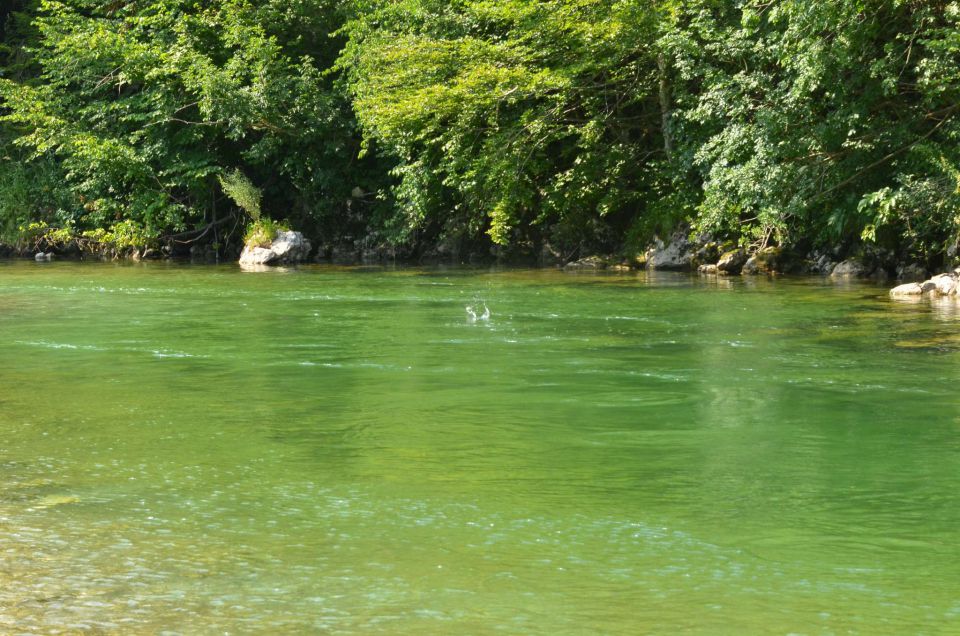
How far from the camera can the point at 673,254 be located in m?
22.1

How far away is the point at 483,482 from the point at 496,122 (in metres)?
18.0

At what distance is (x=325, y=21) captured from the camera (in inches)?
1168

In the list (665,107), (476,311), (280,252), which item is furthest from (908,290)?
(280,252)

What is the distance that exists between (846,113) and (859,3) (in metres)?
1.79

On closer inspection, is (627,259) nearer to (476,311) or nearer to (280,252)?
(280,252)

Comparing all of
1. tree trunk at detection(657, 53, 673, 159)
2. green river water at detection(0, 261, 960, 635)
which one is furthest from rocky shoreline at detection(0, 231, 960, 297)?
green river water at detection(0, 261, 960, 635)

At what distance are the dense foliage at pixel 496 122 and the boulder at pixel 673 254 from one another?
0.40m

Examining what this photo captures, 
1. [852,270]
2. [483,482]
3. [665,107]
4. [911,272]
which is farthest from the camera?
[665,107]

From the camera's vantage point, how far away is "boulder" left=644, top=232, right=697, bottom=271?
21.9 meters

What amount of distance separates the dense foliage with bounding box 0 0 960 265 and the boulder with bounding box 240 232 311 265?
5.70 feet

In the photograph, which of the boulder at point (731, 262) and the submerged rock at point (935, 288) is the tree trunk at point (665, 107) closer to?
the boulder at point (731, 262)

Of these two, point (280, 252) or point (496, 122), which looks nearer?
point (496, 122)

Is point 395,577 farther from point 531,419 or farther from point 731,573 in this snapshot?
point 531,419

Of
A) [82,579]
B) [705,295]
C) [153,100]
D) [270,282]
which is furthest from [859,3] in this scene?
[153,100]
